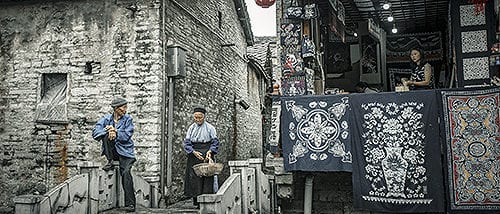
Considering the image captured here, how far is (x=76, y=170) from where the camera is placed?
32.4ft

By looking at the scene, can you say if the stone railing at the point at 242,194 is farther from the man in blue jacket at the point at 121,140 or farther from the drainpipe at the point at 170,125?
the drainpipe at the point at 170,125

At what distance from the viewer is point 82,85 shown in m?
10.0

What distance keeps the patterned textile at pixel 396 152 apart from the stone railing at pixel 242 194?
1762mm

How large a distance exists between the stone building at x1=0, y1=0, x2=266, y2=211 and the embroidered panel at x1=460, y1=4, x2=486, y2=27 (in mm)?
6182

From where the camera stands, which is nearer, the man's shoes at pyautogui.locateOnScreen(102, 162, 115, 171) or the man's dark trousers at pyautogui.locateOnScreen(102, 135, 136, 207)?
the man's dark trousers at pyautogui.locateOnScreen(102, 135, 136, 207)

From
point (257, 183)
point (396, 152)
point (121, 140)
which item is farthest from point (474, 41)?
point (121, 140)

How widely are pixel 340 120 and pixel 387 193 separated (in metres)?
1.31

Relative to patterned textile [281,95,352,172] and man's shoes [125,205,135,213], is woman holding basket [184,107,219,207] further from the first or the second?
patterned textile [281,95,352,172]

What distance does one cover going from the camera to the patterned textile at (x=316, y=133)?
21.5 feet

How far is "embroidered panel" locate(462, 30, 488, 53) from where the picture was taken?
6941 millimetres

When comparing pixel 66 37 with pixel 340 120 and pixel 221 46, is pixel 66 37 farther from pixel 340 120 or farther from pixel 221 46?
pixel 340 120

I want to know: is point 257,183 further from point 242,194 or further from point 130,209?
point 130,209

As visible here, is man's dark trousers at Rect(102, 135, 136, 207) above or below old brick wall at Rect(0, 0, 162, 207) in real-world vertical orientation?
below

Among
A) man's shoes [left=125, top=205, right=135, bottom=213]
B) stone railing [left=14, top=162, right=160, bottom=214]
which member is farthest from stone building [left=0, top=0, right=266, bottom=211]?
man's shoes [left=125, top=205, right=135, bottom=213]
